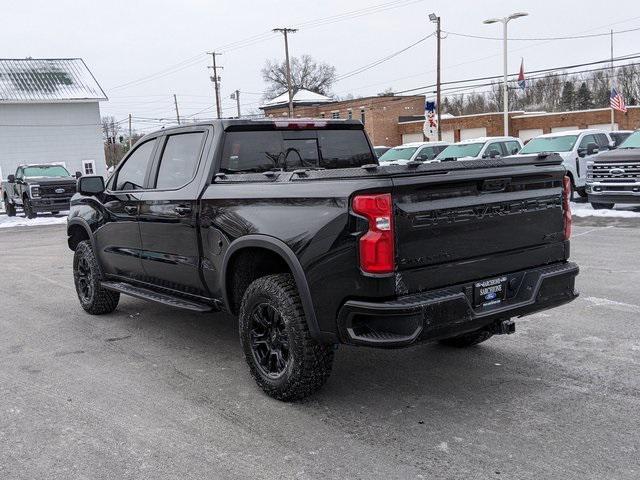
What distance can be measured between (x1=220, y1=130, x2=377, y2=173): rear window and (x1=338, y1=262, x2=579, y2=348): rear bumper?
1897 mm

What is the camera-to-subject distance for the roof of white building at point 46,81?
3669cm

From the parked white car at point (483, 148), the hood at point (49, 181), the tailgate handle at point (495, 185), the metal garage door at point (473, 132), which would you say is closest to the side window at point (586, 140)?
the parked white car at point (483, 148)

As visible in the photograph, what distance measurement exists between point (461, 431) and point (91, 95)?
3840 cm

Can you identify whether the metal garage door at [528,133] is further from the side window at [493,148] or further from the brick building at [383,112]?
the side window at [493,148]

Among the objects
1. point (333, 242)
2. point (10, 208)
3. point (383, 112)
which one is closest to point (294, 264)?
point (333, 242)

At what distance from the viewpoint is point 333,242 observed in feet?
12.7

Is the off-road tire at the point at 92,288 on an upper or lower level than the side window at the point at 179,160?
lower

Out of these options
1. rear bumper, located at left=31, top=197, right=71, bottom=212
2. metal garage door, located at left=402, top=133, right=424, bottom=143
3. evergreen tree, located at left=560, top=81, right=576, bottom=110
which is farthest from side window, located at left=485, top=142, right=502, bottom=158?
evergreen tree, located at left=560, top=81, right=576, bottom=110

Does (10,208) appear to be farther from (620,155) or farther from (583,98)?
(583,98)

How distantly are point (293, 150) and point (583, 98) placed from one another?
75.6 m

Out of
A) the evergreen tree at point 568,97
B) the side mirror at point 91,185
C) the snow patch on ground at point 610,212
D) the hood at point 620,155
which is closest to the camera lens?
the side mirror at point 91,185

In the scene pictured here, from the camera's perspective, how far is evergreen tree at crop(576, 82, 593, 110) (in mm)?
72812

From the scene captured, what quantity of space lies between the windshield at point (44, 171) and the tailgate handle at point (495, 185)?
21827 millimetres

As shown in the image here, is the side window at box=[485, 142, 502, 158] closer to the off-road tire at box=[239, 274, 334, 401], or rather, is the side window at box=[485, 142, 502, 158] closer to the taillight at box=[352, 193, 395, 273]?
the off-road tire at box=[239, 274, 334, 401]
